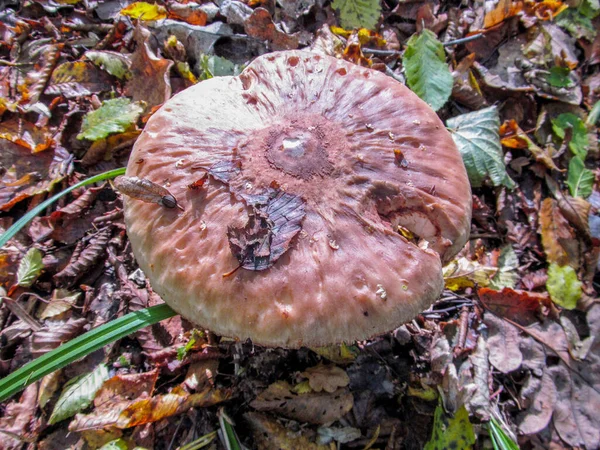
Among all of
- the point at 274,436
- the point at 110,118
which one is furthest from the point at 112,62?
the point at 274,436

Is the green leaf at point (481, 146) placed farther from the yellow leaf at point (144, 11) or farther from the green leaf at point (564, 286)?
the yellow leaf at point (144, 11)

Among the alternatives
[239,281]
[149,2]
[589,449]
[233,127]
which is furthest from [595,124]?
[149,2]

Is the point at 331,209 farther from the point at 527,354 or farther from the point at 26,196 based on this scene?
the point at 26,196

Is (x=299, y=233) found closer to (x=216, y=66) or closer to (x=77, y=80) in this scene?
(x=216, y=66)

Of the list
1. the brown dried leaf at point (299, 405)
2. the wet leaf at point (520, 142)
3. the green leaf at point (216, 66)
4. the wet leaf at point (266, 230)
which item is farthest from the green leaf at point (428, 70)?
the brown dried leaf at point (299, 405)

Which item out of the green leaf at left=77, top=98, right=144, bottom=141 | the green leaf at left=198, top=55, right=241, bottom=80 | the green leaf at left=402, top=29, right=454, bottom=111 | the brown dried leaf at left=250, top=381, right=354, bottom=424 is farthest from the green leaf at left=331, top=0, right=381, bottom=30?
the brown dried leaf at left=250, top=381, right=354, bottom=424

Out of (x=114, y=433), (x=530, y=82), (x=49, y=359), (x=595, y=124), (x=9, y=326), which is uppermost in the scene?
(x=530, y=82)

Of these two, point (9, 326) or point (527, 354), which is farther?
point (527, 354)
